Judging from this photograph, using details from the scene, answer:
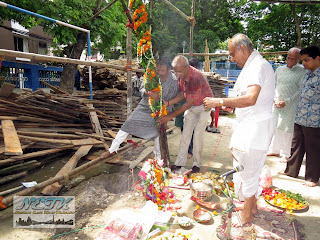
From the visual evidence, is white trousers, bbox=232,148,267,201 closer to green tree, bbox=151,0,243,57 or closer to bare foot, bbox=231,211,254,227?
bare foot, bbox=231,211,254,227

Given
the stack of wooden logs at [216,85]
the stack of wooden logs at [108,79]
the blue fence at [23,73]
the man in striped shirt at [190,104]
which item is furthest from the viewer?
the blue fence at [23,73]

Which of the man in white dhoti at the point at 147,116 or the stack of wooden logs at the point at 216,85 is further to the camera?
the stack of wooden logs at the point at 216,85

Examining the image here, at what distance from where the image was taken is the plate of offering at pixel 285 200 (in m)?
3.19

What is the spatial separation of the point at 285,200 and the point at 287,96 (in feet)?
7.76

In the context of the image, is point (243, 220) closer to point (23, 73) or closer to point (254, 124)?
point (254, 124)

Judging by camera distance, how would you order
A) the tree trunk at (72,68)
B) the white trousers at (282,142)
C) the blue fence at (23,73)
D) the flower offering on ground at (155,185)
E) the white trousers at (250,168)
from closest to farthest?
1. the white trousers at (250,168)
2. the flower offering on ground at (155,185)
3. the white trousers at (282,142)
4. the tree trunk at (72,68)
5. the blue fence at (23,73)

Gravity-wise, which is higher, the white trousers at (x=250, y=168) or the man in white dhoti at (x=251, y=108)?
the man in white dhoti at (x=251, y=108)

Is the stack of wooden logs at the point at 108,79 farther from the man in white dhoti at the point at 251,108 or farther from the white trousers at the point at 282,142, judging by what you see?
the man in white dhoti at the point at 251,108

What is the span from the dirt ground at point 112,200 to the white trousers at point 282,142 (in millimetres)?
274

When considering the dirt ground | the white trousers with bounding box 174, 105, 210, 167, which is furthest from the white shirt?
the white trousers with bounding box 174, 105, 210, 167

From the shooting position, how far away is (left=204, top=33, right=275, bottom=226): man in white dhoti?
245 cm

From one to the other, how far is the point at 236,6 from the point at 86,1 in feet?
74.9

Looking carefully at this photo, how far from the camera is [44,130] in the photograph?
16.3 feet

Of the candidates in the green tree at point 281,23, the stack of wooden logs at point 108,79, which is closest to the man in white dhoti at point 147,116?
the stack of wooden logs at point 108,79
